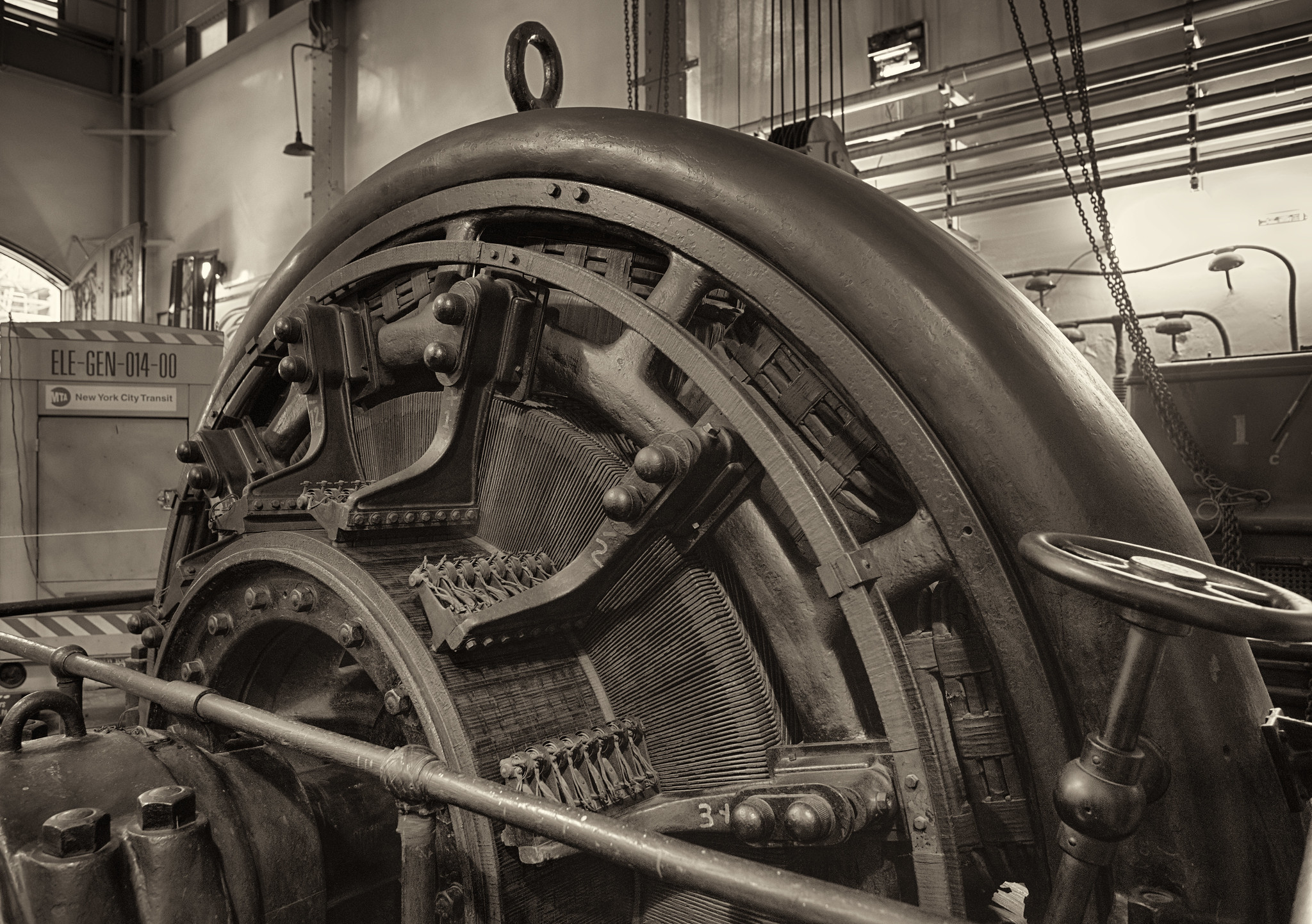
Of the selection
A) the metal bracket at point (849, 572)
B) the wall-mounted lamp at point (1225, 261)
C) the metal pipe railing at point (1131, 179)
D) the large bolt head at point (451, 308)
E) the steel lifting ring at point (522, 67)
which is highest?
the metal pipe railing at point (1131, 179)

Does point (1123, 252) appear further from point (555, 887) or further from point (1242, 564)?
point (555, 887)

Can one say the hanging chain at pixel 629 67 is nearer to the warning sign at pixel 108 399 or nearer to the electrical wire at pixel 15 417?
the warning sign at pixel 108 399

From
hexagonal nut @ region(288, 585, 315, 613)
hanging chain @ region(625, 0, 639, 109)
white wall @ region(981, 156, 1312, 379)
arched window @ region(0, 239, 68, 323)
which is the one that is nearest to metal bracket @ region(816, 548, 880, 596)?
hexagonal nut @ region(288, 585, 315, 613)

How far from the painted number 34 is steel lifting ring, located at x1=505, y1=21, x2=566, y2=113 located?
109 cm

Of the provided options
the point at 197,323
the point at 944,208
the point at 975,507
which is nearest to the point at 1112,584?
the point at 975,507

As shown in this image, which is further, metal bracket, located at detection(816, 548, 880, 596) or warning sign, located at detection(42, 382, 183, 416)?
warning sign, located at detection(42, 382, 183, 416)

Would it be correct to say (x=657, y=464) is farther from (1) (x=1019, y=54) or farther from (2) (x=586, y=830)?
(1) (x=1019, y=54)

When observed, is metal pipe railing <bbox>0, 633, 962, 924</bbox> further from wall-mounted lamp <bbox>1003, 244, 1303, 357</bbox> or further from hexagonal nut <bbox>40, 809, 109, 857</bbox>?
wall-mounted lamp <bbox>1003, 244, 1303, 357</bbox>

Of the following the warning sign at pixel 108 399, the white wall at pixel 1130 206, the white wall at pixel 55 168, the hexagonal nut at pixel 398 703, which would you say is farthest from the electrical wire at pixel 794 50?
the white wall at pixel 55 168

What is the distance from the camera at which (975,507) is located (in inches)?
43.2

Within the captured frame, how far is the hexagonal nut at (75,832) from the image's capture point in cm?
122

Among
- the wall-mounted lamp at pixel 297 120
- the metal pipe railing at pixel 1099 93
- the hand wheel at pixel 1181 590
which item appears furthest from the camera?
the wall-mounted lamp at pixel 297 120

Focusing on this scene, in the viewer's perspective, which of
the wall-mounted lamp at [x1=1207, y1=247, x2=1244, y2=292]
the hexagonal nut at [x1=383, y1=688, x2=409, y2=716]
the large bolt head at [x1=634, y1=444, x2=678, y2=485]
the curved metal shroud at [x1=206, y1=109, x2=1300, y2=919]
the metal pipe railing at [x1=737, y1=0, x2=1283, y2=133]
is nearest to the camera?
the curved metal shroud at [x1=206, y1=109, x2=1300, y2=919]

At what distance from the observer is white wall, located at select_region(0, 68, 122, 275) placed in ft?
36.1
